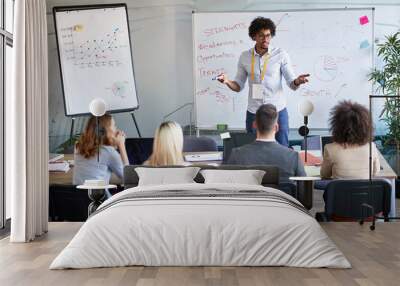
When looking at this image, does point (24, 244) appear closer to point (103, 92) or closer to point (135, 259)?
point (135, 259)

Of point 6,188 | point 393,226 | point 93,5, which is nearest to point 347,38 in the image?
point 393,226

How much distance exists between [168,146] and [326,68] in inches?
111

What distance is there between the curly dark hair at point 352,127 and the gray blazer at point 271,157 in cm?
50

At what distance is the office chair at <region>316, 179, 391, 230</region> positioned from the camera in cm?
595

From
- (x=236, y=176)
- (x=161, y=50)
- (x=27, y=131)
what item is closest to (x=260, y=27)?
(x=161, y=50)

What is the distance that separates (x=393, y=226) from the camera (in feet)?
22.2

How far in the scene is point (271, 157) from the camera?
22.1 feet

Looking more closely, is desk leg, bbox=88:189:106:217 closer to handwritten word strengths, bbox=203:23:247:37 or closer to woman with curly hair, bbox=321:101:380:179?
woman with curly hair, bbox=321:101:380:179

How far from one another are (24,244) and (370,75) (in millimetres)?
4909

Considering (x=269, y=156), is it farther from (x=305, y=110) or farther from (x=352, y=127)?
(x=305, y=110)

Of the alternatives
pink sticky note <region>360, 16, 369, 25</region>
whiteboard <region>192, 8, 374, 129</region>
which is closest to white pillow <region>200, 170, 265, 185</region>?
whiteboard <region>192, 8, 374, 129</region>

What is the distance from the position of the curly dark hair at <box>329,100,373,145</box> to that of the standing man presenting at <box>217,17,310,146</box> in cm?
150

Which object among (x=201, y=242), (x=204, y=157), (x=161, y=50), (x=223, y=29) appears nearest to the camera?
(x=201, y=242)

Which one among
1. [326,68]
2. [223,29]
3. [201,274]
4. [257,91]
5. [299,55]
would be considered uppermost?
[223,29]
